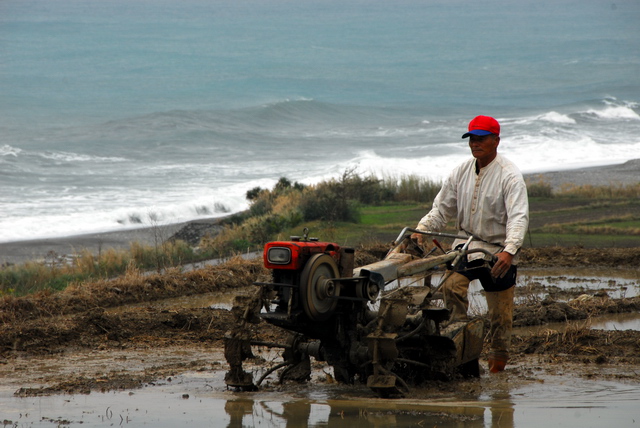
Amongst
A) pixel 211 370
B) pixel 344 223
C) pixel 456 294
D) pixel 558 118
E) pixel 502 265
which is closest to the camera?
pixel 502 265

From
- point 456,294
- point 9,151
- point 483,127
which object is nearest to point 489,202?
point 483,127

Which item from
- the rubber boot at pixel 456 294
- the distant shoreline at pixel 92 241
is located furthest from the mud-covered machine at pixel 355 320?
the distant shoreline at pixel 92 241

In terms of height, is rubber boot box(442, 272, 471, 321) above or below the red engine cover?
below

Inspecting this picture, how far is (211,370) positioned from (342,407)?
5.68 ft

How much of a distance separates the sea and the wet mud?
1450 cm

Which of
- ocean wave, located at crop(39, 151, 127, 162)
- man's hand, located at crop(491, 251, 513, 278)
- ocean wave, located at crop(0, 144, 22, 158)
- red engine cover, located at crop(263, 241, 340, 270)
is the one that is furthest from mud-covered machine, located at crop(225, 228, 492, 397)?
ocean wave, located at crop(0, 144, 22, 158)

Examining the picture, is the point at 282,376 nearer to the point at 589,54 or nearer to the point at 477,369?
the point at 477,369

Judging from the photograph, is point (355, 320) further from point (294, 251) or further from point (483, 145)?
point (483, 145)

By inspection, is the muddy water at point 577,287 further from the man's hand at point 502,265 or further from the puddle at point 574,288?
the man's hand at point 502,265

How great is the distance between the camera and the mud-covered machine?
5.76 m

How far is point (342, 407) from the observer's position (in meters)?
5.86

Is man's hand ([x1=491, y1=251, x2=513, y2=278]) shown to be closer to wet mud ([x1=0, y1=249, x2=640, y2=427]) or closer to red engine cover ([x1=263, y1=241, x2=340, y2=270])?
wet mud ([x1=0, y1=249, x2=640, y2=427])

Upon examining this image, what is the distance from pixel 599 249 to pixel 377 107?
182ft

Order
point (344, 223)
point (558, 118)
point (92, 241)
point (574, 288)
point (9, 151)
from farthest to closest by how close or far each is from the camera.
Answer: point (558, 118)
point (9, 151)
point (92, 241)
point (344, 223)
point (574, 288)
